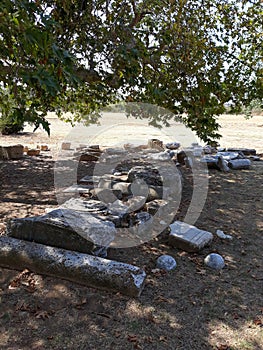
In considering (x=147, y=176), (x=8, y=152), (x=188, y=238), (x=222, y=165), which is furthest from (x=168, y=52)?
(x=8, y=152)

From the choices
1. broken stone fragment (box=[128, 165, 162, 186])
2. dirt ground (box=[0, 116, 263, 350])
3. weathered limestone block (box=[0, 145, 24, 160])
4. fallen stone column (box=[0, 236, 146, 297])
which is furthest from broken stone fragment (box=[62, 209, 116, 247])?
weathered limestone block (box=[0, 145, 24, 160])

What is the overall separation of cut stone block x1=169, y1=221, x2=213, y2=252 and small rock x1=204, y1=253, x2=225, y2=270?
0.23 m

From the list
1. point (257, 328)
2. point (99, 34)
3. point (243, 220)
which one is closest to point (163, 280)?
point (257, 328)

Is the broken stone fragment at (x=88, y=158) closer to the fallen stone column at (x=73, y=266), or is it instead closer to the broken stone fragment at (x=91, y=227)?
the broken stone fragment at (x=91, y=227)

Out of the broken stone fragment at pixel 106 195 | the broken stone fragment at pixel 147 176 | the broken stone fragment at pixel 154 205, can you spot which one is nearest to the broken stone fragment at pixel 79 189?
the broken stone fragment at pixel 106 195

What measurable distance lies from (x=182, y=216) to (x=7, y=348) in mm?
3158

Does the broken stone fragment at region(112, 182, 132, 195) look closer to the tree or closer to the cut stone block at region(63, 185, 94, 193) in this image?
the cut stone block at region(63, 185, 94, 193)

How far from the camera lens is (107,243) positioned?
10.8ft

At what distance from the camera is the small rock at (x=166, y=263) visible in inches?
133

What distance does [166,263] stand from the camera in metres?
3.40

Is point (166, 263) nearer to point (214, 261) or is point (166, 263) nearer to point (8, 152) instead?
point (214, 261)

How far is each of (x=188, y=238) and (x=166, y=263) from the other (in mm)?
512

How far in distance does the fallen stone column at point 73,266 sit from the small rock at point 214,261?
92 cm

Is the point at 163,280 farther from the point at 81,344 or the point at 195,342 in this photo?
the point at 81,344
